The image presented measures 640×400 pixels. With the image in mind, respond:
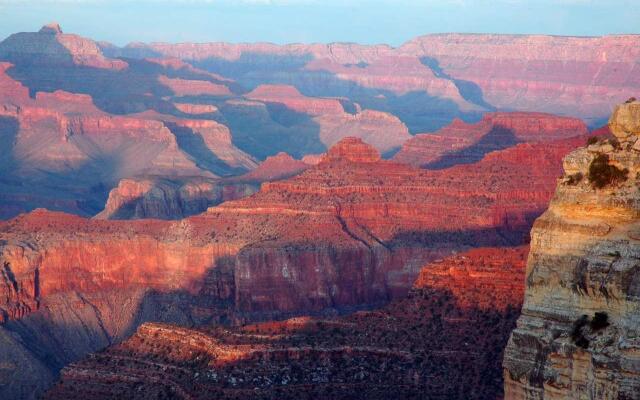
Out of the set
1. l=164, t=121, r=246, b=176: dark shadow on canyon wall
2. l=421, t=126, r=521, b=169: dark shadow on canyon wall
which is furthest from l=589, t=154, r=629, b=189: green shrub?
l=164, t=121, r=246, b=176: dark shadow on canyon wall

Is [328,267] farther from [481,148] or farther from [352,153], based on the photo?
[481,148]

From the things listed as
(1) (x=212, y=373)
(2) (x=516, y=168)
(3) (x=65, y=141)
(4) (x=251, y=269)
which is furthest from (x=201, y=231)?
(3) (x=65, y=141)

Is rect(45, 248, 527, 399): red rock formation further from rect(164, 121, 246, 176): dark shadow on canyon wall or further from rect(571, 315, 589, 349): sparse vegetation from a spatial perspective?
rect(164, 121, 246, 176): dark shadow on canyon wall

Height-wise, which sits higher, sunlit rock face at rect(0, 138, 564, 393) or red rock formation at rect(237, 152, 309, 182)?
sunlit rock face at rect(0, 138, 564, 393)

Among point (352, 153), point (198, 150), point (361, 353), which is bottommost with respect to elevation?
point (198, 150)

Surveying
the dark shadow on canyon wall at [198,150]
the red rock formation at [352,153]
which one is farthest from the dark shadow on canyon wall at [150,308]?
the dark shadow on canyon wall at [198,150]

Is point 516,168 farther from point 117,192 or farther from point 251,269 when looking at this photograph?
point 117,192

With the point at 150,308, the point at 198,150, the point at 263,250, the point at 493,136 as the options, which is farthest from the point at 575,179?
the point at 198,150
